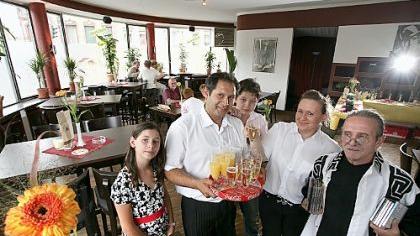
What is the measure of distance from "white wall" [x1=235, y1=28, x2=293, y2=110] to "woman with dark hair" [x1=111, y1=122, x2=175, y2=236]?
667cm

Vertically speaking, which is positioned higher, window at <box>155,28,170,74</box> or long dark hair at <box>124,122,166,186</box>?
window at <box>155,28,170,74</box>

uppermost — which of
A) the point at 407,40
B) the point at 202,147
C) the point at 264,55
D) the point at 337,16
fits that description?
the point at 337,16

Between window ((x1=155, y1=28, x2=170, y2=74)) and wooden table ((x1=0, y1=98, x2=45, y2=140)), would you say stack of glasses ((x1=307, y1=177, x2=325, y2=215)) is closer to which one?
wooden table ((x1=0, y1=98, x2=45, y2=140))

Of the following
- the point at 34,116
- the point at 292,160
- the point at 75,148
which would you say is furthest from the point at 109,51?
the point at 292,160

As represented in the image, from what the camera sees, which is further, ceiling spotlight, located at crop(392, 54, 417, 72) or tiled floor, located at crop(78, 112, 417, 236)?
ceiling spotlight, located at crop(392, 54, 417, 72)

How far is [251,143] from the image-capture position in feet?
5.18

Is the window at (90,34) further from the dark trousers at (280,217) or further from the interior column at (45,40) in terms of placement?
the dark trousers at (280,217)

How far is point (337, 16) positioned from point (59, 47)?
7757mm

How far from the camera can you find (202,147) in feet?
4.53

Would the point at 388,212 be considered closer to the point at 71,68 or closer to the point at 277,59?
the point at 71,68

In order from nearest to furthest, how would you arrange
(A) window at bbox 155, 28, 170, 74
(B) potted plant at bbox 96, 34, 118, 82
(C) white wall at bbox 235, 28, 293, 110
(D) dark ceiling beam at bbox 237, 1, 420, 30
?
(D) dark ceiling beam at bbox 237, 1, 420, 30 → (B) potted plant at bbox 96, 34, 118, 82 → (C) white wall at bbox 235, 28, 293, 110 → (A) window at bbox 155, 28, 170, 74

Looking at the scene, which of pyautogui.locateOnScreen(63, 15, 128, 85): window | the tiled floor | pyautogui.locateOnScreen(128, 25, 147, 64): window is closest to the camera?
the tiled floor

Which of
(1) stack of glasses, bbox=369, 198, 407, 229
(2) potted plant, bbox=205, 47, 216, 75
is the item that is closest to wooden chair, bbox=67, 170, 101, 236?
(1) stack of glasses, bbox=369, 198, 407, 229

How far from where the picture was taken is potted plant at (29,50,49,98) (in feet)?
16.1
